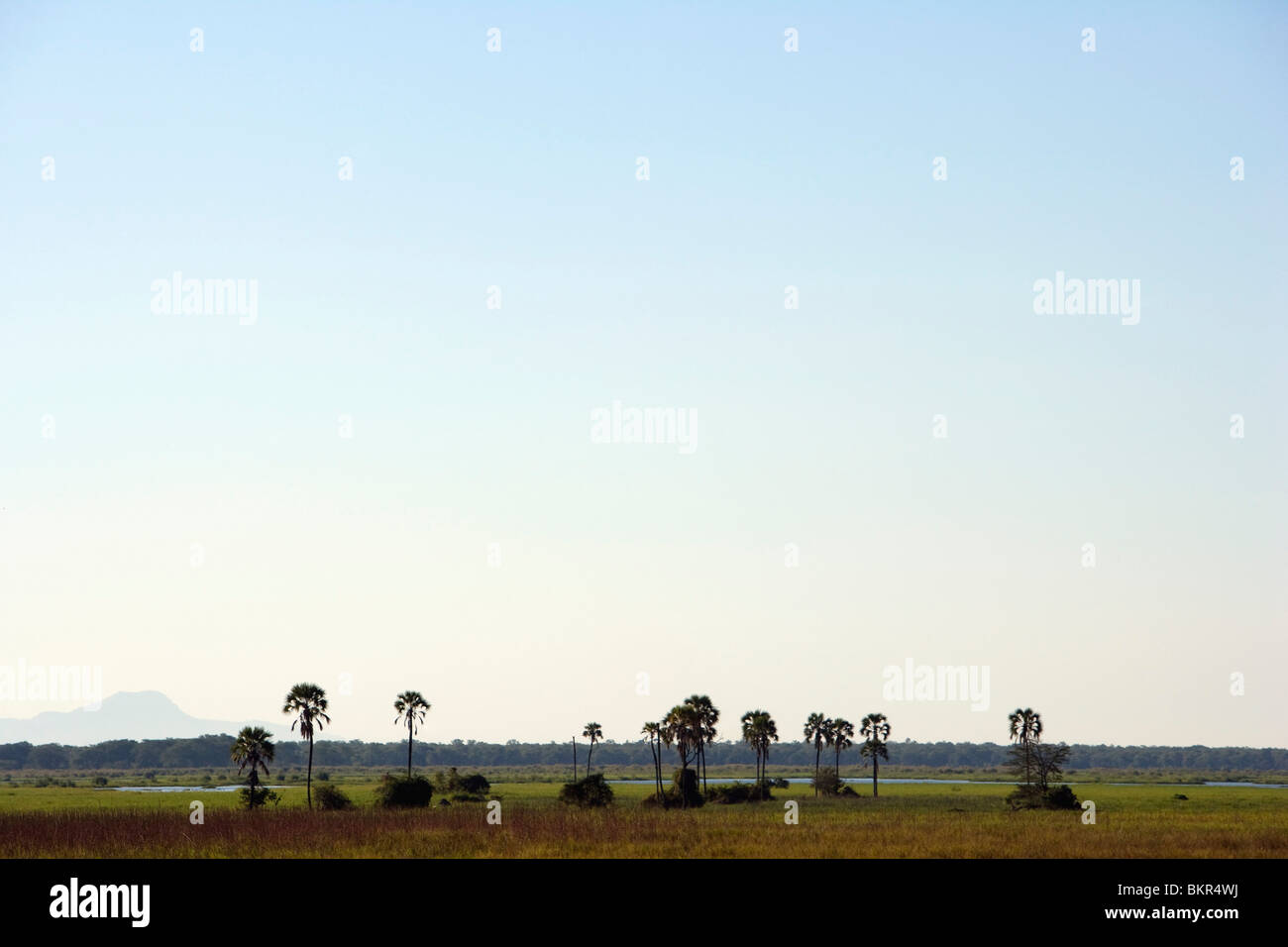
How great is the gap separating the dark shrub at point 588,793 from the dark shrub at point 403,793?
1039 cm

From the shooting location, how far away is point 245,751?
278 ft

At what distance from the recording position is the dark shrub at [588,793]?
88438mm

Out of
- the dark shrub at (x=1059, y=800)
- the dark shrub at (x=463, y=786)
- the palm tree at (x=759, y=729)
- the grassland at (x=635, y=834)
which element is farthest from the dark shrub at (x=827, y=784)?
the grassland at (x=635, y=834)

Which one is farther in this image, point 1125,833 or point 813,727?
point 813,727

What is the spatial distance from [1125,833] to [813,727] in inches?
3496

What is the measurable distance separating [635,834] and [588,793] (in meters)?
34.1

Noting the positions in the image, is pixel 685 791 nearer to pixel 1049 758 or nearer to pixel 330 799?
pixel 330 799

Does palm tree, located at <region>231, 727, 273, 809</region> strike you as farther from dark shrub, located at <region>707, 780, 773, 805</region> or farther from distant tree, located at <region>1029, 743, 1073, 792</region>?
distant tree, located at <region>1029, 743, 1073, 792</region>

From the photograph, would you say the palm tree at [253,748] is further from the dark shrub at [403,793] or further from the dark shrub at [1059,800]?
the dark shrub at [1059,800]
